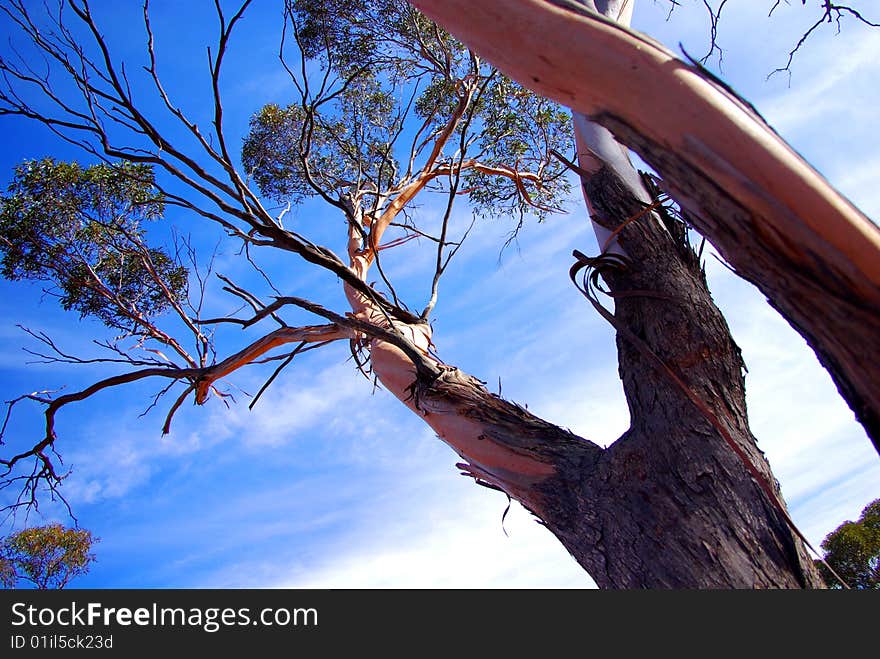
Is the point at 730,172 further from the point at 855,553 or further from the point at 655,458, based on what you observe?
the point at 855,553

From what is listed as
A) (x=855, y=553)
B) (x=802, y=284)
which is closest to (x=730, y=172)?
(x=802, y=284)

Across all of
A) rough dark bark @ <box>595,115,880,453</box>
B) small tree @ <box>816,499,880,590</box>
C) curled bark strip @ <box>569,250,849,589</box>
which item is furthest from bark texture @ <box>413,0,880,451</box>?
small tree @ <box>816,499,880,590</box>

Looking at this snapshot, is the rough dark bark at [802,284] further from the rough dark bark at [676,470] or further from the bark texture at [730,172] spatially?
the rough dark bark at [676,470]

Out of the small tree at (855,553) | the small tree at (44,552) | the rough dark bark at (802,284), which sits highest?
the small tree at (44,552)

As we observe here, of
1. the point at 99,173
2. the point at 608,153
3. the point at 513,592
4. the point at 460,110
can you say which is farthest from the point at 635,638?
the point at 99,173

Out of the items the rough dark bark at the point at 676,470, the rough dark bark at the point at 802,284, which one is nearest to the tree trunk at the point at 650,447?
the rough dark bark at the point at 676,470

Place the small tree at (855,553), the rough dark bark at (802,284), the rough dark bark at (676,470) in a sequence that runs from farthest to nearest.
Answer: the small tree at (855,553)
the rough dark bark at (676,470)
the rough dark bark at (802,284)

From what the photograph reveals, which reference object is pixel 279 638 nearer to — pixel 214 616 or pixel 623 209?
pixel 214 616

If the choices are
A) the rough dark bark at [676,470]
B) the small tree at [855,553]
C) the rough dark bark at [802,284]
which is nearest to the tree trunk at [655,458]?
the rough dark bark at [676,470]

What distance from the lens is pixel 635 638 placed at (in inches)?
59.7

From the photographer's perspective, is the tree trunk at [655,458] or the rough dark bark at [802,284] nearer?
the rough dark bark at [802,284]

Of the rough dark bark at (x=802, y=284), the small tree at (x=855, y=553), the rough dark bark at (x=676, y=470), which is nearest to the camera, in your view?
the rough dark bark at (x=802, y=284)

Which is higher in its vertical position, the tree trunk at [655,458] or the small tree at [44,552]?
the small tree at [44,552]

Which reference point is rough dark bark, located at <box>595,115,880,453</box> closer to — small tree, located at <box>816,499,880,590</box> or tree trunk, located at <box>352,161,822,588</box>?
tree trunk, located at <box>352,161,822,588</box>
